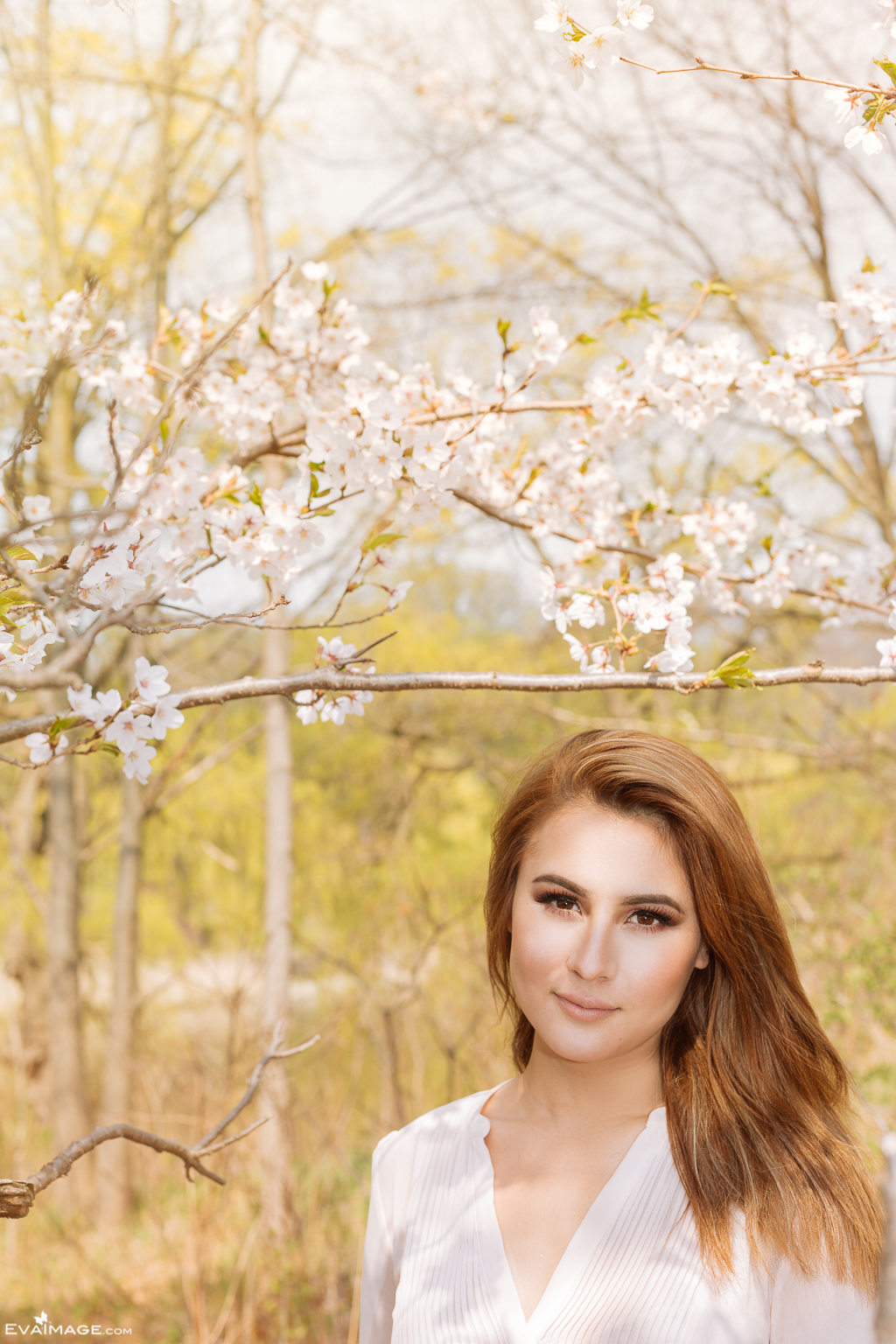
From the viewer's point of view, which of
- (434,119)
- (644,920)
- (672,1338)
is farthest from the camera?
(434,119)

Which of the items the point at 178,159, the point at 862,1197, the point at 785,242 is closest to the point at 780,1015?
the point at 862,1197

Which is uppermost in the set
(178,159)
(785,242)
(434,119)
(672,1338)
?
(178,159)

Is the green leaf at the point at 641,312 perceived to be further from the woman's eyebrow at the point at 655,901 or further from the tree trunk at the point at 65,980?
the tree trunk at the point at 65,980

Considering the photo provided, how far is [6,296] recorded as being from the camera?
23.2 feet

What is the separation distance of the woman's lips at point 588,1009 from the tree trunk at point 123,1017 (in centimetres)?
515

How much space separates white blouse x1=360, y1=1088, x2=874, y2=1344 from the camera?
3.96ft

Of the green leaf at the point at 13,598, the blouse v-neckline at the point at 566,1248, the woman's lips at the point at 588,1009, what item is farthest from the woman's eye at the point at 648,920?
the green leaf at the point at 13,598

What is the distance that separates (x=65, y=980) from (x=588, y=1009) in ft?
18.1

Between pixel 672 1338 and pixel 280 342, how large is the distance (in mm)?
2045

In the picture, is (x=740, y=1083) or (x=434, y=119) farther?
(x=434, y=119)

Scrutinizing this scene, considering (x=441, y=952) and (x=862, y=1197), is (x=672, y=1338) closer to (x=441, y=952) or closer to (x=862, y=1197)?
(x=862, y=1197)

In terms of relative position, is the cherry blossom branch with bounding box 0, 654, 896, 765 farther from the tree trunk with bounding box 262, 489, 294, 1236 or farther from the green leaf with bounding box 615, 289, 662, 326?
the tree trunk with bounding box 262, 489, 294, 1236

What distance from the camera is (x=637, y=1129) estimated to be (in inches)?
56.8

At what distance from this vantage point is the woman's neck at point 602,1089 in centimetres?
147
